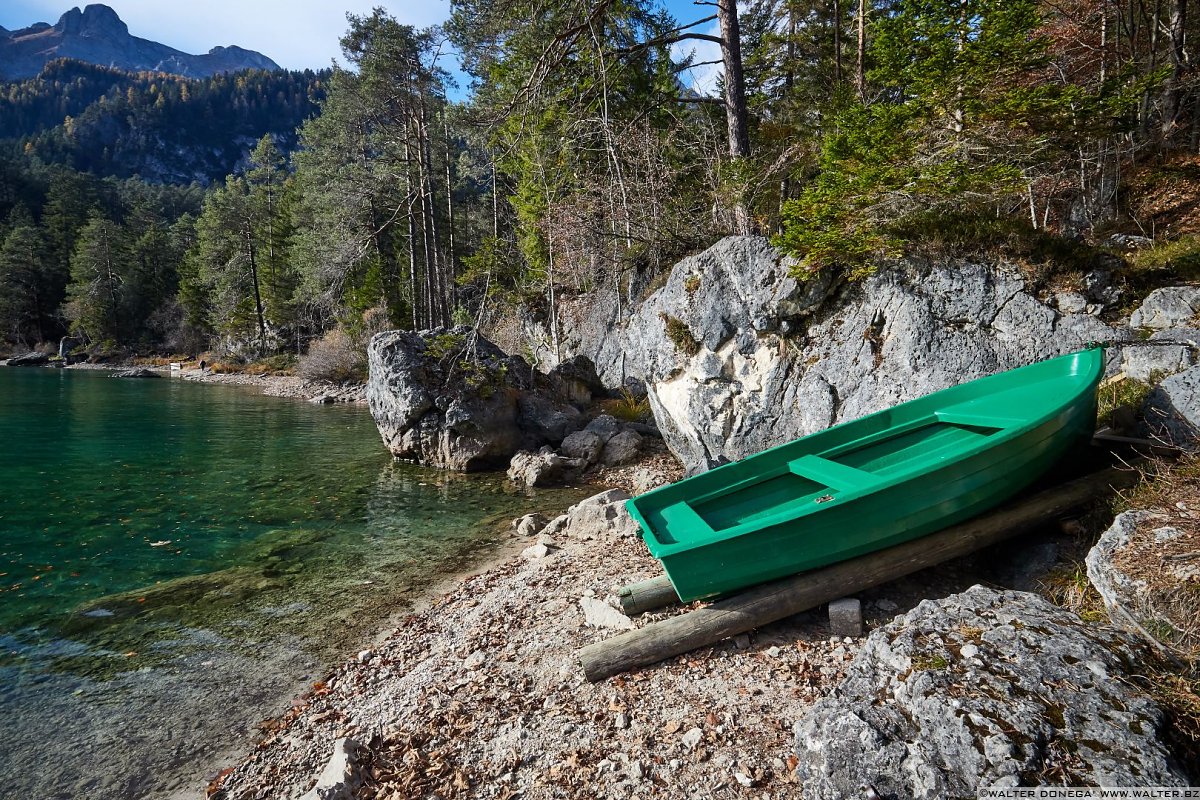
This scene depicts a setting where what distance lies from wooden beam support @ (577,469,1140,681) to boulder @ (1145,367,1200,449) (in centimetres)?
44

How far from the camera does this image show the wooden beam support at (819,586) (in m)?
3.95

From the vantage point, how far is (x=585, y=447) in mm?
11945

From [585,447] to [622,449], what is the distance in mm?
862

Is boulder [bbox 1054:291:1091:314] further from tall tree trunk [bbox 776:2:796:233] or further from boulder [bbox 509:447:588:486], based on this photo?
tall tree trunk [bbox 776:2:796:233]

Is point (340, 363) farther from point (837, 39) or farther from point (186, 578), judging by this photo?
point (837, 39)

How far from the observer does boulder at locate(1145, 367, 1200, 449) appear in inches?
170

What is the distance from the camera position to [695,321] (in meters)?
8.96

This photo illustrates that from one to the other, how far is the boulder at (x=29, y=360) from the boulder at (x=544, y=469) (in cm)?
5671

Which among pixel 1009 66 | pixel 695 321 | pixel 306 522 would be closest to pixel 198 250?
pixel 306 522

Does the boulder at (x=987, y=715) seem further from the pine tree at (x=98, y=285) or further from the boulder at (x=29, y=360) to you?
the pine tree at (x=98, y=285)

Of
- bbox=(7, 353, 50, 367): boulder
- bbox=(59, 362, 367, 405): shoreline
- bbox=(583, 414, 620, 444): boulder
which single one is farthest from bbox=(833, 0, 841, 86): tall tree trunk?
bbox=(7, 353, 50, 367): boulder

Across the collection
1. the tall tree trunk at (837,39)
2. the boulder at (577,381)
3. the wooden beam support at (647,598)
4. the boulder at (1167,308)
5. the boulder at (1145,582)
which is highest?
the tall tree trunk at (837,39)

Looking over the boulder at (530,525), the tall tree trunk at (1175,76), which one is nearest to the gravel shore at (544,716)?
the boulder at (530,525)

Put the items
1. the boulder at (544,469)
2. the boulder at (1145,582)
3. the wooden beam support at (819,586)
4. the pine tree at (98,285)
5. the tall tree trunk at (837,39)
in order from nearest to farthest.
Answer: the boulder at (1145,582) → the wooden beam support at (819,586) → the boulder at (544,469) → the tall tree trunk at (837,39) → the pine tree at (98,285)
